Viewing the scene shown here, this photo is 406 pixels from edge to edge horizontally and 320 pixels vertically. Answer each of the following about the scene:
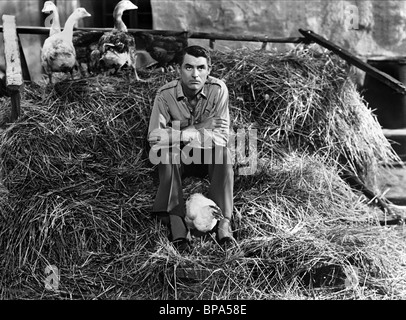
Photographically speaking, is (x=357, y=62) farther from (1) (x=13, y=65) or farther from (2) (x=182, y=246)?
(1) (x=13, y=65)

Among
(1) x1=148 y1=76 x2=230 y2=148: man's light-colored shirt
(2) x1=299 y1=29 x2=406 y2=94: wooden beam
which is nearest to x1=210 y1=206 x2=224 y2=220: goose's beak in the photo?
(1) x1=148 y1=76 x2=230 y2=148: man's light-colored shirt

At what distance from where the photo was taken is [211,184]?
4523mm

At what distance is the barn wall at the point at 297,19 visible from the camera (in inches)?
249

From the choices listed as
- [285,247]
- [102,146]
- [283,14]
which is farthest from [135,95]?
[283,14]

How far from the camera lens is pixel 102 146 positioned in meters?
4.84

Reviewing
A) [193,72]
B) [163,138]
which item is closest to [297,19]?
[193,72]

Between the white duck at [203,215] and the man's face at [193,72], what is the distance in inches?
28.5

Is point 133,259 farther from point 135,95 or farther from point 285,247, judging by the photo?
point 135,95

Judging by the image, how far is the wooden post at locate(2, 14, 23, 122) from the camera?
479 centimetres

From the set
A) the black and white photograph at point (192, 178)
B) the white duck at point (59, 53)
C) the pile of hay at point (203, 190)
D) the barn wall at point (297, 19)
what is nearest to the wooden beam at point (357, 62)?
the black and white photograph at point (192, 178)

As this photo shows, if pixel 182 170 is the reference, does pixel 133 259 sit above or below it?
below

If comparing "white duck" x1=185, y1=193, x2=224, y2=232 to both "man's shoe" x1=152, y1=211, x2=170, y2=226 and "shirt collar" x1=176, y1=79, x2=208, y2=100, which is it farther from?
"shirt collar" x1=176, y1=79, x2=208, y2=100

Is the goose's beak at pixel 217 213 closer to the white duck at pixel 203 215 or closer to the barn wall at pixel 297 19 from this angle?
the white duck at pixel 203 215
